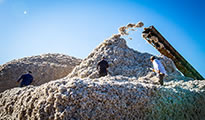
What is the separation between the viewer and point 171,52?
823 cm

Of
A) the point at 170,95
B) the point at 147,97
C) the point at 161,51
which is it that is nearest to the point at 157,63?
the point at 170,95

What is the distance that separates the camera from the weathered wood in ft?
26.4

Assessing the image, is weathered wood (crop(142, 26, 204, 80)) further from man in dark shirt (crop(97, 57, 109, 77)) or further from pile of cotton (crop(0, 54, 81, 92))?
pile of cotton (crop(0, 54, 81, 92))

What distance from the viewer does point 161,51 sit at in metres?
8.40

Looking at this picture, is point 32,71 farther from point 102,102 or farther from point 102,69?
point 102,102

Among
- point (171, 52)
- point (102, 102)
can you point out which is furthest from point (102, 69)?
point (171, 52)

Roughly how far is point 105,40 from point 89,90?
5514 mm

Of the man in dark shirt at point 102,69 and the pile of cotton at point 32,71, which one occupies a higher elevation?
the pile of cotton at point 32,71

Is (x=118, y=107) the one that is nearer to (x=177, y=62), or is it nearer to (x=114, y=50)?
(x=114, y=50)

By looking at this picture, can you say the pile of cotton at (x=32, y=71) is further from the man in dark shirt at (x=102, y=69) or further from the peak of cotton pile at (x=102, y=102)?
the peak of cotton pile at (x=102, y=102)

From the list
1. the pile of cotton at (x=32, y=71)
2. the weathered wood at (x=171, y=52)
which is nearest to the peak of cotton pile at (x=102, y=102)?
the weathered wood at (x=171, y=52)

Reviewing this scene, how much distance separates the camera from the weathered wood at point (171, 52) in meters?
8.05

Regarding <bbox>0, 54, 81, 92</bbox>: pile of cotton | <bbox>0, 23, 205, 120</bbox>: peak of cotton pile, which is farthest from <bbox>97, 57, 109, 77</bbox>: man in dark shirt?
<bbox>0, 54, 81, 92</bbox>: pile of cotton

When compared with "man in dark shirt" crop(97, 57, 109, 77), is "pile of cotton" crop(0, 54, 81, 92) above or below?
above
